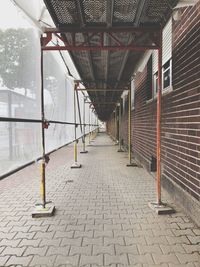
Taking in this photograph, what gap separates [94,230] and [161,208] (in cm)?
118

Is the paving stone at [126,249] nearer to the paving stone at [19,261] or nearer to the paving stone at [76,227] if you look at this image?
the paving stone at [76,227]

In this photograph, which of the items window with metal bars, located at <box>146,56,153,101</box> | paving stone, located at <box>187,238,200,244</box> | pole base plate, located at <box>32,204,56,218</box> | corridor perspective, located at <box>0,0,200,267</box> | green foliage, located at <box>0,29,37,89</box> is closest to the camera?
corridor perspective, located at <box>0,0,200,267</box>

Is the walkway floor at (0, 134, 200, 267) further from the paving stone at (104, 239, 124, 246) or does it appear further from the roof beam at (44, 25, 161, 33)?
the roof beam at (44, 25, 161, 33)

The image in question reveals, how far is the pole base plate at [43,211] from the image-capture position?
3881 millimetres

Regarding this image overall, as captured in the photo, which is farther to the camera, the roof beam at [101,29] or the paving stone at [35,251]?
the roof beam at [101,29]

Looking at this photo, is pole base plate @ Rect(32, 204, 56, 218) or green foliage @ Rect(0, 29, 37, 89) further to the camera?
green foliage @ Rect(0, 29, 37, 89)

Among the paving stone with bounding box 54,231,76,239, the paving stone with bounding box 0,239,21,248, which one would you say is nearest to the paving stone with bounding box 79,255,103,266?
the paving stone with bounding box 54,231,76,239

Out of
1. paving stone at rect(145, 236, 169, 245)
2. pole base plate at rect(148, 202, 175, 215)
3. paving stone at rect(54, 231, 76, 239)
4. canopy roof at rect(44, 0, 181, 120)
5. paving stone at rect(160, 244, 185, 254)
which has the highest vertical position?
canopy roof at rect(44, 0, 181, 120)

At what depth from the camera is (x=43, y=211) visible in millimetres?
3955

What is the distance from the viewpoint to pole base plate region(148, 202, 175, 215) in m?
3.98

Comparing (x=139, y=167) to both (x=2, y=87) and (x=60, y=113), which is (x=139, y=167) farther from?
(x=2, y=87)

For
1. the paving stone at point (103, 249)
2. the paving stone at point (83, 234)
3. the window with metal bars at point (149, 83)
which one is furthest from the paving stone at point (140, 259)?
the window with metal bars at point (149, 83)

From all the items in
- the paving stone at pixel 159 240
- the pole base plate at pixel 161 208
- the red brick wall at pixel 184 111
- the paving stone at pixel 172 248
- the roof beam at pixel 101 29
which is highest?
the roof beam at pixel 101 29

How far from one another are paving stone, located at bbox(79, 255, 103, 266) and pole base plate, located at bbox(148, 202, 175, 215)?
1.50 metres
